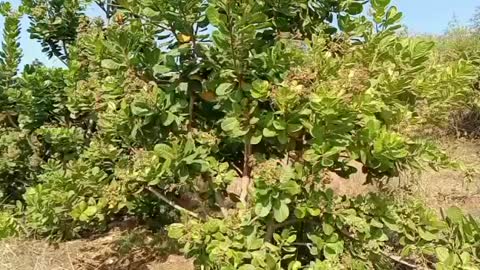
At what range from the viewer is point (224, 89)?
2.23 metres

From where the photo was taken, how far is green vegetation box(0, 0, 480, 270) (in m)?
2.12

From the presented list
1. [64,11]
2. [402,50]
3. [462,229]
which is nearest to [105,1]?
[64,11]

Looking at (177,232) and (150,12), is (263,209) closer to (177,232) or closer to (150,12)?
(177,232)

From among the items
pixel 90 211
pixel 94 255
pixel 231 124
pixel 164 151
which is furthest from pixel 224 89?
pixel 94 255

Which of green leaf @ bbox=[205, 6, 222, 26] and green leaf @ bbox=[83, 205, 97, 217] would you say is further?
green leaf @ bbox=[83, 205, 97, 217]

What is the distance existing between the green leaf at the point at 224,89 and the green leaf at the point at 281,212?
44 cm

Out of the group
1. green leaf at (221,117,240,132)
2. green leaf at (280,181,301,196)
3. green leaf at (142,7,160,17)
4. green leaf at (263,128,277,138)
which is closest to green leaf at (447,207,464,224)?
green leaf at (280,181,301,196)

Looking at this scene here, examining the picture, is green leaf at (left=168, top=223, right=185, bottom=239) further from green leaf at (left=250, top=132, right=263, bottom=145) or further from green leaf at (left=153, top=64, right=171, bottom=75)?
green leaf at (left=153, top=64, right=171, bottom=75)

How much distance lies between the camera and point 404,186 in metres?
2.49

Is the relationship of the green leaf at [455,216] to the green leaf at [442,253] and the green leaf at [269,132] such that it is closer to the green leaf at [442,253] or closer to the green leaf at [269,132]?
the green leaf at [442,253]

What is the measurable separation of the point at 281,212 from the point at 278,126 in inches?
11.7

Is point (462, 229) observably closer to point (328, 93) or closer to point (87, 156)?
point (328, 93)

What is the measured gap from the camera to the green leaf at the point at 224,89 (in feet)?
7.31

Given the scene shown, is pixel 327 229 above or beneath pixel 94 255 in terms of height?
above
